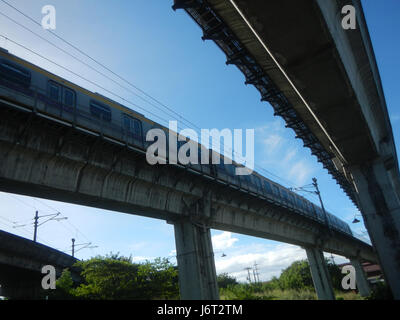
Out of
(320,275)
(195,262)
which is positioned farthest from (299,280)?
(195,262)

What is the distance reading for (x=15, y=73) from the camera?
1213 centimetres

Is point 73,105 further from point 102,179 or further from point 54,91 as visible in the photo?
point 102,179

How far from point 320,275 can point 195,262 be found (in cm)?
2244

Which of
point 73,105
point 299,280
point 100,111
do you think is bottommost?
point 299,280

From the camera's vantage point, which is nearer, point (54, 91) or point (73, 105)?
point (54, 91)

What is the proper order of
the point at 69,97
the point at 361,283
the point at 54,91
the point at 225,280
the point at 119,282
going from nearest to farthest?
the point at 54,91 < the point at 69,97 < the point at 119,282 < the point at 361,283 < the point at 225,280

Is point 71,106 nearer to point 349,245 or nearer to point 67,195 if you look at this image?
point 67,195

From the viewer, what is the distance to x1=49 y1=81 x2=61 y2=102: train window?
13.3m

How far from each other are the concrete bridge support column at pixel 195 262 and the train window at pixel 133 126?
6.61m

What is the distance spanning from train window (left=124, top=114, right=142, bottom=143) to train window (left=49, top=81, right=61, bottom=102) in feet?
13.2

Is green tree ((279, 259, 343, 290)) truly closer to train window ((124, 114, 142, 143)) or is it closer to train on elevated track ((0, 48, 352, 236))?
train on elevated track ((0, 48, 352, 236))

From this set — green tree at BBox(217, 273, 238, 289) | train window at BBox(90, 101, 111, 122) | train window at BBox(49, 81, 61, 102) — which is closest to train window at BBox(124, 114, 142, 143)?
train window at BBox(90, 101, 111, 122)
